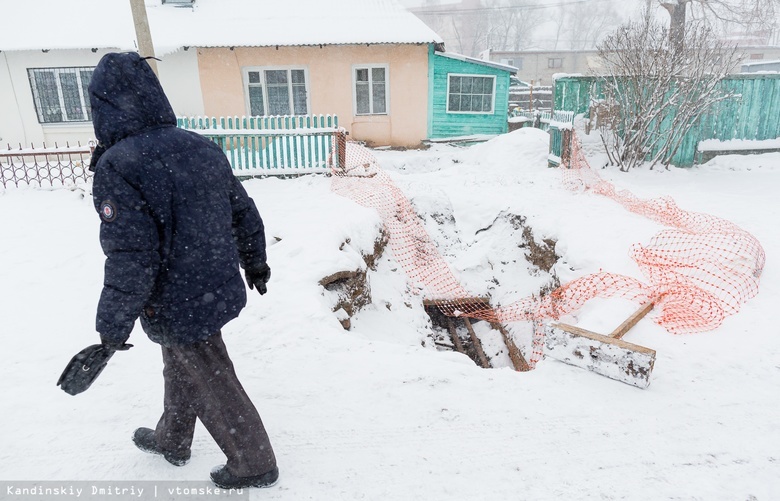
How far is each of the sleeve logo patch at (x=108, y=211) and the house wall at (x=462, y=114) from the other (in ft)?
44.0

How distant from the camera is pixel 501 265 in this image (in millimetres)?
7285

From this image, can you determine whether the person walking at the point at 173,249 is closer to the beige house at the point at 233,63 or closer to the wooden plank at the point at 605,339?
the wooden plank at the point at 605,339

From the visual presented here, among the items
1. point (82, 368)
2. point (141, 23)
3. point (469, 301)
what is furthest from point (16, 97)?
point (82, 368)

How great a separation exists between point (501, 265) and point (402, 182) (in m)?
2.84

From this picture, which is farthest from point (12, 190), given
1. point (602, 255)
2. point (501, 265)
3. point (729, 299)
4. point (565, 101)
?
point (565, 101)

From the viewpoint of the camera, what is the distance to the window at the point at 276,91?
13930mm

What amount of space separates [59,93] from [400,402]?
14841 millimetres

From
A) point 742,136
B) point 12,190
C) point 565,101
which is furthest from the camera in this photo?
point 565,101

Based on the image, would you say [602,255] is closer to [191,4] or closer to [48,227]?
[48,227]

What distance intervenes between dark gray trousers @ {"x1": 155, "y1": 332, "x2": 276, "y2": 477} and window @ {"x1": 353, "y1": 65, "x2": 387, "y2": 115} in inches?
509

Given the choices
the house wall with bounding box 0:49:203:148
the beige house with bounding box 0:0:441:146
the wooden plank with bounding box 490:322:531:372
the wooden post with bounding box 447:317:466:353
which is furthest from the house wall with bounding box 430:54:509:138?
the wooden plank with bounding box 490:322:531:372

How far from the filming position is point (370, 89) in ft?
46.8

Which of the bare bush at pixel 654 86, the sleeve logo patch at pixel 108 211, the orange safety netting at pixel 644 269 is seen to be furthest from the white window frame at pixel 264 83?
the sleeve logo patch at pixel 108 211

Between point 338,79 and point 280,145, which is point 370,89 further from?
point 280,145
